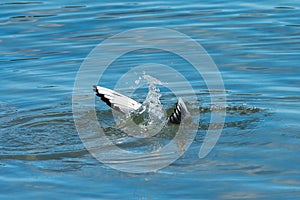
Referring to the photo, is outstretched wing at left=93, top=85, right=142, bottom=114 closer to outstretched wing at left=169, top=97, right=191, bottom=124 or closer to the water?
the water

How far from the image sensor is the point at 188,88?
10.2m

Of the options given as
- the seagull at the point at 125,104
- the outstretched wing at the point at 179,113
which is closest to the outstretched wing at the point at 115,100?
the seagull at the point at 125,104

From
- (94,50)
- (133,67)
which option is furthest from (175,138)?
(94,50)

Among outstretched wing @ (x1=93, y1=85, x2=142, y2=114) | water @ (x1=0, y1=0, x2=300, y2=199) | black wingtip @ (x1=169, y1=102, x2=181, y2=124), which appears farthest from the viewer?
outstretched wing @ (x1=93, y1=85, x2=142, y2=114)

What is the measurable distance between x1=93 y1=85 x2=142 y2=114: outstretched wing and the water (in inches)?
10.8

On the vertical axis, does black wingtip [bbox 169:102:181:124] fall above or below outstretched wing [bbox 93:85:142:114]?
below

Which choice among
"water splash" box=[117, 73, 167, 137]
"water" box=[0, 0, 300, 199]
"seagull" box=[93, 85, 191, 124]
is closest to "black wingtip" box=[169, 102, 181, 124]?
"seagull" box=[93, 85, 191, 124]

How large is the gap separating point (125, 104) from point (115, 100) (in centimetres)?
13

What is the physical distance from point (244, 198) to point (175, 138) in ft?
5.58

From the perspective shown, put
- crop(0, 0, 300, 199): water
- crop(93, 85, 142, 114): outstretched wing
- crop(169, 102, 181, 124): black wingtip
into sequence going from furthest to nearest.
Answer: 1. crop(93, 85, 142, 114): outstretched wing
2. crop(169, 102, 181, 124): black wingtip
3. crop(0, 0, 300, 199): water

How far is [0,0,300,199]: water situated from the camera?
7102 millimetres

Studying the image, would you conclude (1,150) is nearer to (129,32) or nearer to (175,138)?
(175,138)

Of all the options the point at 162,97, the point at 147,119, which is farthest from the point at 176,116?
the point at 162,97

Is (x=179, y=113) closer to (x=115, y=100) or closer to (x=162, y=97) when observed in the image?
(x=115, y=100)
